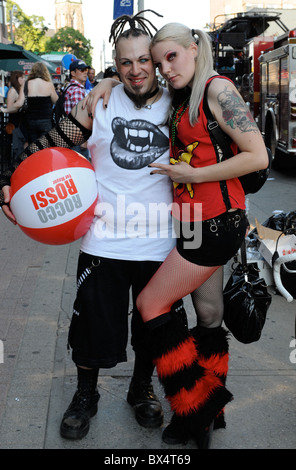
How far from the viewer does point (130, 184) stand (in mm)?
2820

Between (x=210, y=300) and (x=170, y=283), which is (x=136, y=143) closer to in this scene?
(x=170, y=283)

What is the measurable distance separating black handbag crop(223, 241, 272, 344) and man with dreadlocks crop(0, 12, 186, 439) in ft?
0.78

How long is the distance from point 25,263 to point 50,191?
3.36 m

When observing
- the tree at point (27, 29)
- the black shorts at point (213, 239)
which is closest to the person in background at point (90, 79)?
the black shorts at point (213, 239)

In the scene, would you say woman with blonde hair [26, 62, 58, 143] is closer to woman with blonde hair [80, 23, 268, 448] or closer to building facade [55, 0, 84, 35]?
woman with blonde hair [80, 23, 268, 448]

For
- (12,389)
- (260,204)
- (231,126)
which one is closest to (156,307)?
(231,126)

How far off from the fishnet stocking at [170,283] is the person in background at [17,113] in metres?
8.01

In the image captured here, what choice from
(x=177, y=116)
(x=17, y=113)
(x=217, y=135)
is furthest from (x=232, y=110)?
(x=17, y=113)

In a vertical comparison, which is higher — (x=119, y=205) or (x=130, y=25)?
(x=130, y=25)

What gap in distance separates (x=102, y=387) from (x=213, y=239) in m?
1.33

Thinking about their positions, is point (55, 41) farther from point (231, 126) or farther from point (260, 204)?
point (231, 126)

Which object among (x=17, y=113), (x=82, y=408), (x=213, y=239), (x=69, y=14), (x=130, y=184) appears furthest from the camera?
(x=69, y=14)

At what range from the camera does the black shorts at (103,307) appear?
9.48ft

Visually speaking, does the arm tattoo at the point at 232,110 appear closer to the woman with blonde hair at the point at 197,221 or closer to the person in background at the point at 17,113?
the woman with blonde hair at the point at 197,221
